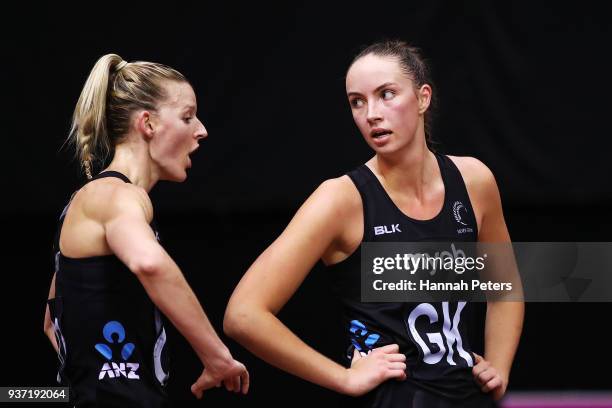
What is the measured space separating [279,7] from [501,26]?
0.95 metres

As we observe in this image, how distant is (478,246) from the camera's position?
2176mm

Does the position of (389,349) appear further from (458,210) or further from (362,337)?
(458,210)

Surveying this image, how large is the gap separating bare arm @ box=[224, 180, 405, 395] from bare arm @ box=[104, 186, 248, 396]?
73 millimetres

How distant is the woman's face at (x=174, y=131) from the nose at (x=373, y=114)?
1.39ft

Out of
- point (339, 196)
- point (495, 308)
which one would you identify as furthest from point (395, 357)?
point (495, 308)

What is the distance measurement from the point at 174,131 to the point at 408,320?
682 mm

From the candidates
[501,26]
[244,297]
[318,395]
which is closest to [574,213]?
[501,26]

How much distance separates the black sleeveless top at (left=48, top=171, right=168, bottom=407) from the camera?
6.35 ft

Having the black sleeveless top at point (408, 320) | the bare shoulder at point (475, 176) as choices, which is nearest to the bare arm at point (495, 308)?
the bare shoulder at point (475, 176)

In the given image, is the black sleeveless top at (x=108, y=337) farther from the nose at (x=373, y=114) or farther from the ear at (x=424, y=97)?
the ear at (x=424, y=97)

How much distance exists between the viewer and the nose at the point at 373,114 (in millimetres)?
2010

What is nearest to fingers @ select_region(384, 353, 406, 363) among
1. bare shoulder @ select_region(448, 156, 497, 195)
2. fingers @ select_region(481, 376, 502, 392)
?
fingers @ select_region(481, 376, 502, 392)

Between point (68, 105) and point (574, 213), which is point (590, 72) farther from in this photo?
point (68, 105)
